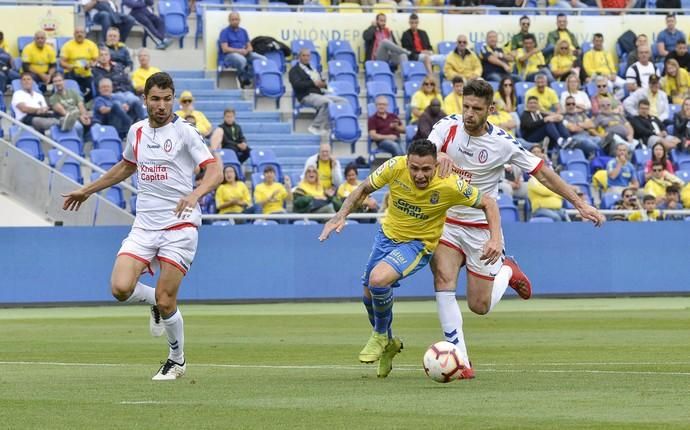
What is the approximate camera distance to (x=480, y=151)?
12609mm

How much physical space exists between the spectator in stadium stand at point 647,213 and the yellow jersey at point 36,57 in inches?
437

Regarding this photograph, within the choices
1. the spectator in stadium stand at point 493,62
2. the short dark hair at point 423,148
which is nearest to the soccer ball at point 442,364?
the short dark hair at point 423,148

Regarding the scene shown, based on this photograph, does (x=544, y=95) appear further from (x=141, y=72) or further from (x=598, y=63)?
(x=141, y=72)

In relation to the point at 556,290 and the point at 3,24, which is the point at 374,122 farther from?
the point at 3,24

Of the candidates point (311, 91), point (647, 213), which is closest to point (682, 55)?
point (647, 213)

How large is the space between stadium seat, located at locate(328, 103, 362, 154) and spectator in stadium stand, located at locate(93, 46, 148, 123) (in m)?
3.93

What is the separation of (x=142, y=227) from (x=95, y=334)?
6037 mm

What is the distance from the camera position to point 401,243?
39.7 feet

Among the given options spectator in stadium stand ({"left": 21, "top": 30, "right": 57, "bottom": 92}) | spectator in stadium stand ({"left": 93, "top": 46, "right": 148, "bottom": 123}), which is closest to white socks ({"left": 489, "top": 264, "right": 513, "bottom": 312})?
spectator in stadium stand ({"left": 93, "top": 46, "right": 148, "bottom": 123})

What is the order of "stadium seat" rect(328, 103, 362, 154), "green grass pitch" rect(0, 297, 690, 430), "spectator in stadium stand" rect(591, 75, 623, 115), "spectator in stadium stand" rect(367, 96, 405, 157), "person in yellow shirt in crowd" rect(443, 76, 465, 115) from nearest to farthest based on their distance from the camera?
"green grass pitch" rect(0, 297, 690, 430)
"person in yellow shirt in crowd" rect(443, 76, 465, 115)
"spectator in stadium stand" rect(367, 96, 405, 157)
"stadium seat" rect(328, 103, 362, 154)
"spectator in stadium stand" rect(591, 75, 623, 115)

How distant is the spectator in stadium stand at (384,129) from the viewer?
94.0 feet

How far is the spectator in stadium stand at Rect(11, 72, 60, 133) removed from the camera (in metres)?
26.3

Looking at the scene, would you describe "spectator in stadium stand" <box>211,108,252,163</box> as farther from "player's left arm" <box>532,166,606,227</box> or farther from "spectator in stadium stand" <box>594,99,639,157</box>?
"player's left arm" <box>532,166,606,227</box>

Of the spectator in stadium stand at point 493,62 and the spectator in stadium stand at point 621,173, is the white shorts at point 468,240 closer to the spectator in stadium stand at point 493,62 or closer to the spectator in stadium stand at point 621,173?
the spectator in stadium stand at point 621,173
